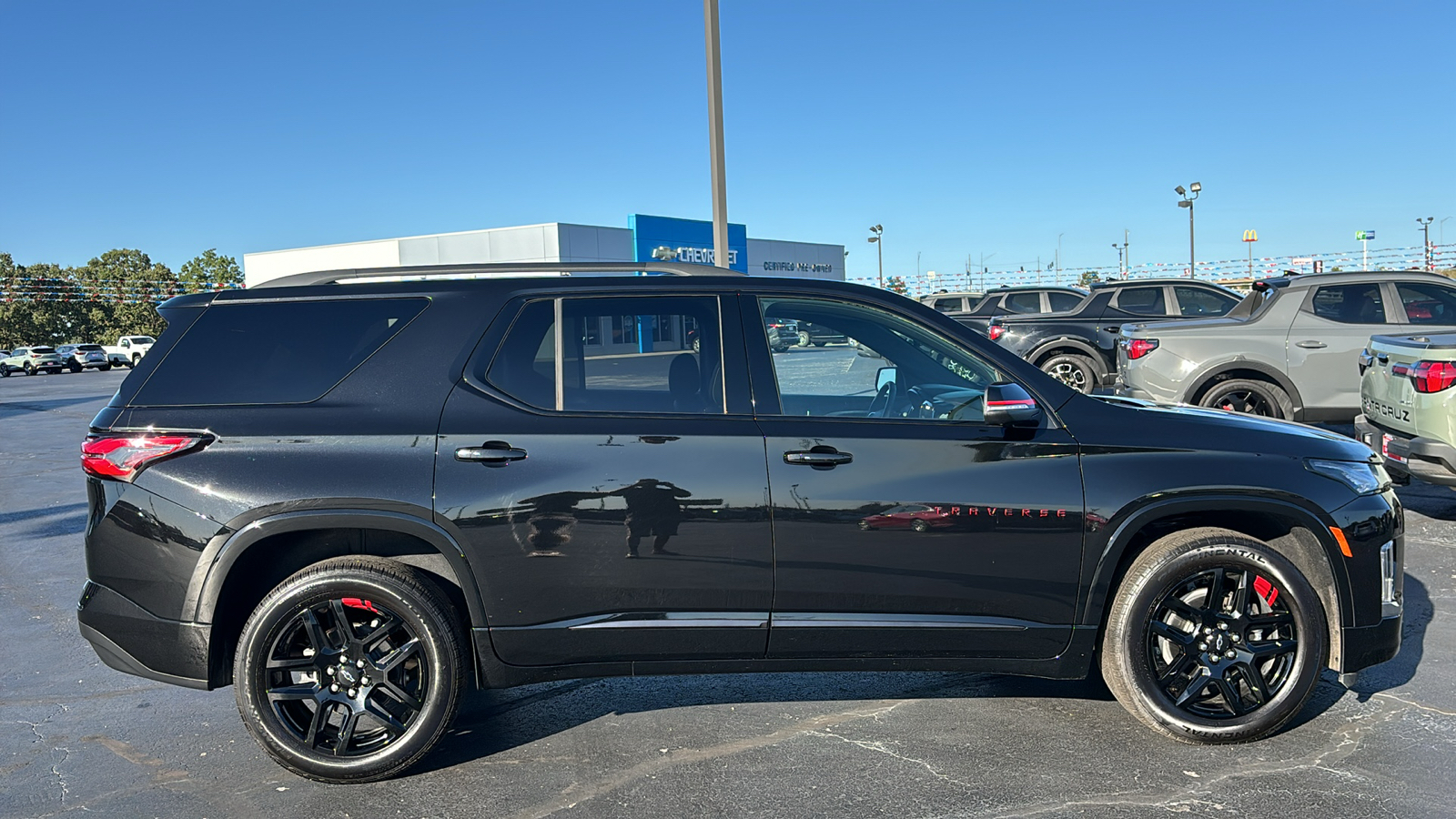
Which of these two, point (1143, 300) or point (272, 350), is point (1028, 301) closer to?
point (1143, 300)

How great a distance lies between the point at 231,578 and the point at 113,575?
0.42m

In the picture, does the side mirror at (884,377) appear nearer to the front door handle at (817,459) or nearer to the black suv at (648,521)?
the black suv at (648,521)

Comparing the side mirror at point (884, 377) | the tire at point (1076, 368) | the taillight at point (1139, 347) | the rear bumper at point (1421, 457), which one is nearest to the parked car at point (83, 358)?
the tire at point (1076, 368)

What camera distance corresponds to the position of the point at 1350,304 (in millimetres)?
10375

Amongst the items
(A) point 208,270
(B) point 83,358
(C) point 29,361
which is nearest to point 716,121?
(C) point 29,361

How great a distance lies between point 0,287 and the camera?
65188mm

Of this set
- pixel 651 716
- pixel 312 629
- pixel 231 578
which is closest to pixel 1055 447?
pixel 651 716

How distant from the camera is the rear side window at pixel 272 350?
3.71 metres

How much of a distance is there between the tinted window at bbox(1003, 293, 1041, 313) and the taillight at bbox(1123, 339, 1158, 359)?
911 centimetres

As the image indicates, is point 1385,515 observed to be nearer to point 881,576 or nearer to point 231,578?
point 881,576

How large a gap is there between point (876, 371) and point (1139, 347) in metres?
7.88

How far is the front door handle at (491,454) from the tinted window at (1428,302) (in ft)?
33.0

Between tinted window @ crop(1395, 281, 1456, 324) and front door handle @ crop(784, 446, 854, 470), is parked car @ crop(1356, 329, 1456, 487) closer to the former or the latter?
tinted window @ crop(1395, 281, 1456, 324)

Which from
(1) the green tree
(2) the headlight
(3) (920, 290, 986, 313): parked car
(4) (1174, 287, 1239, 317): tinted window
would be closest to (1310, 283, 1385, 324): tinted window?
(4) (1174, 287, 1239, 317): tinted window
